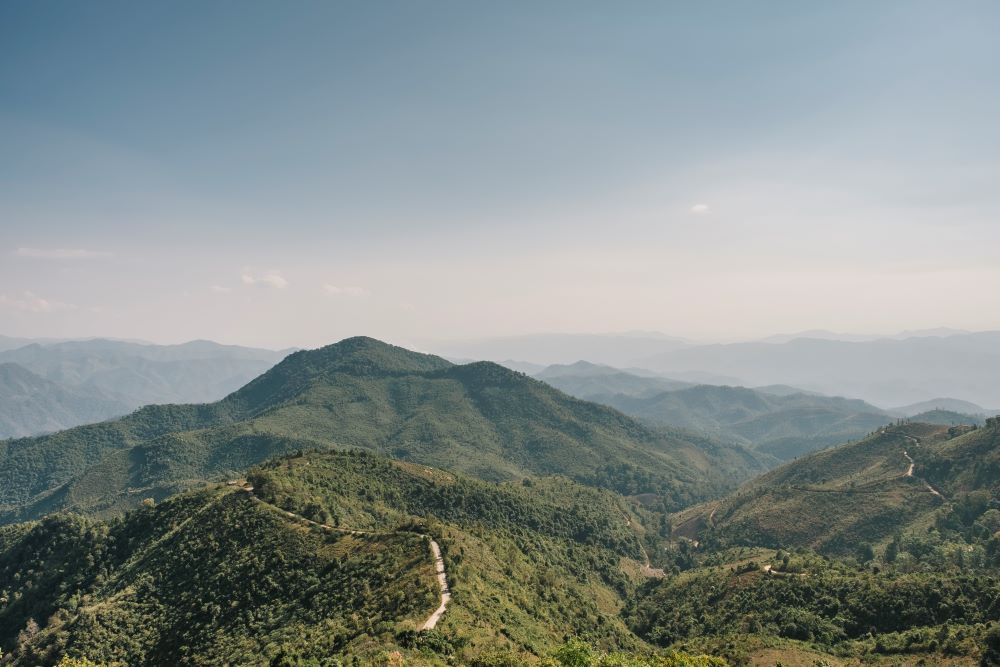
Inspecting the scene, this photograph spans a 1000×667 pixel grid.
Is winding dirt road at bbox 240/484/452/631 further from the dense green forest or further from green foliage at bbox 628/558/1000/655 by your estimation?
green foliage at bbox 628/558/1000/655

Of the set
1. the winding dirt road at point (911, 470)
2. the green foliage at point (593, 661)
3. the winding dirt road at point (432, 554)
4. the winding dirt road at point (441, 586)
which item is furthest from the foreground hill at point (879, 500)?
the winding dirt road at point (432, 554)

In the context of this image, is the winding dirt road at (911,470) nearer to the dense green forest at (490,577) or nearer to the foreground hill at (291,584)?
the dense green forest at (490,577)

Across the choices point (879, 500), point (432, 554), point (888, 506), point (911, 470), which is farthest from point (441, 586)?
point (911, 470)

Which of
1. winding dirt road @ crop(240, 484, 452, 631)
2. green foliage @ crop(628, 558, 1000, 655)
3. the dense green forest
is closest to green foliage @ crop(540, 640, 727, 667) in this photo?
the dense green forest

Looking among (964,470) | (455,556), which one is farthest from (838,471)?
(455,556)

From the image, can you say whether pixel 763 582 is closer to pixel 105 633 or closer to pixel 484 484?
pixel 484 484
